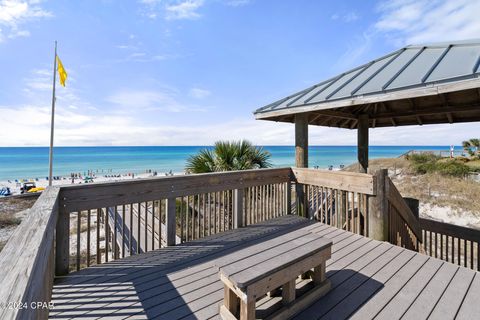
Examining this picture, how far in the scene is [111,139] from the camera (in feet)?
351

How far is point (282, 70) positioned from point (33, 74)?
798 inches

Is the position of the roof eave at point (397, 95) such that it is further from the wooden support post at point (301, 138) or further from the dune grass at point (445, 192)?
the dune grass at point (445, 192)

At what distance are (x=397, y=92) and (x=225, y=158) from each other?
4470mm

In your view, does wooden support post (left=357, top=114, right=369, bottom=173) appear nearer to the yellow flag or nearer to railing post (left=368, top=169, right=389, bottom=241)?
railing post (left=368, top=169, right=389, bottom=241)

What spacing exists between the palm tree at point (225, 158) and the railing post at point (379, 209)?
3.66m

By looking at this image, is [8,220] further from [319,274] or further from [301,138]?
[319,274]

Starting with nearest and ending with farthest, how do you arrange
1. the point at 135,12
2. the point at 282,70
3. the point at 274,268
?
the point at 274,268, the point at 135,12, the point at 282,70

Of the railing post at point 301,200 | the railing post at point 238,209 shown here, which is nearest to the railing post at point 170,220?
the railing post at point 238,209

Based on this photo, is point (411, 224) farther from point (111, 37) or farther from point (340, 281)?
point (111, 37)

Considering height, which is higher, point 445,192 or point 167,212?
point 167,212

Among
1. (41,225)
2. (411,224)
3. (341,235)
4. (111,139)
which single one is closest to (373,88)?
(341,235)

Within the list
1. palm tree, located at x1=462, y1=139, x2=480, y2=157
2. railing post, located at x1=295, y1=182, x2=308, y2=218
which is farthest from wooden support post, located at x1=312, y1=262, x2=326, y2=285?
palm tree, located at x1=462, y1=139, x2=480, y2=157

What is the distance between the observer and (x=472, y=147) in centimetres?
2548

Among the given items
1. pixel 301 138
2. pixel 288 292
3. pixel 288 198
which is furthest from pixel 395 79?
pixel 288 292
